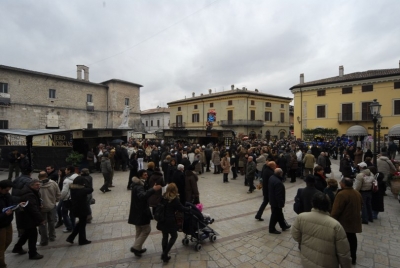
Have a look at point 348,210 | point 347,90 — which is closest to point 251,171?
point 348,210

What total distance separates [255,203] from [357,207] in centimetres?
375

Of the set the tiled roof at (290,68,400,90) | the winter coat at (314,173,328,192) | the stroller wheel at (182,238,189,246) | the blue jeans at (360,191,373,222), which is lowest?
the stroller wheel at (182,238,189,246)

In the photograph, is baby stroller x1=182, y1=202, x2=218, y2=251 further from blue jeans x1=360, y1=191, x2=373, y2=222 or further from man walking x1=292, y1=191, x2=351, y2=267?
blue jeans x1=360, y1=191, x2=373, y2=222

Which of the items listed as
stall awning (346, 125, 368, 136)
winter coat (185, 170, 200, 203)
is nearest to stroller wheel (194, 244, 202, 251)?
winter coat (185, 170, 200, 203)

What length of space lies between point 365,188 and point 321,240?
151 inches

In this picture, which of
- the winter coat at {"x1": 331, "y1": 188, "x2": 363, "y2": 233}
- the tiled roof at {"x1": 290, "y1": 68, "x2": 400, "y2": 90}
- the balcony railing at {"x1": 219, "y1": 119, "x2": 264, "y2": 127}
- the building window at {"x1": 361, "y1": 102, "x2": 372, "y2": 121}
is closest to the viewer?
the winter coat at {"x1": 331, "y1": 188, "x2": 363, "y2": 233}

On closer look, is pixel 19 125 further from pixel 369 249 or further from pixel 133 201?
pixel 369 249

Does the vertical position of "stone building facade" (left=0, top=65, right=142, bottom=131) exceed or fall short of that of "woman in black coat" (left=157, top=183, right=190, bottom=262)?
it exceeds it

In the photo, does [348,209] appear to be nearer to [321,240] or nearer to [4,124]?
[321,240]

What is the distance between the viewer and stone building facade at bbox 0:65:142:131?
78.5 feet

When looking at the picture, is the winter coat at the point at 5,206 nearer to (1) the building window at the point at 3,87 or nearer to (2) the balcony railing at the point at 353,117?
(1) the building window at the point at 3,87

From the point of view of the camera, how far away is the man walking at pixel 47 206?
449 centimetres

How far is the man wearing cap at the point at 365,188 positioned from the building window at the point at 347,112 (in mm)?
26368

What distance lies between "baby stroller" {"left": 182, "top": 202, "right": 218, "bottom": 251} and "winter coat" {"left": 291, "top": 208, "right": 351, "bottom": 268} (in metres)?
2.02
